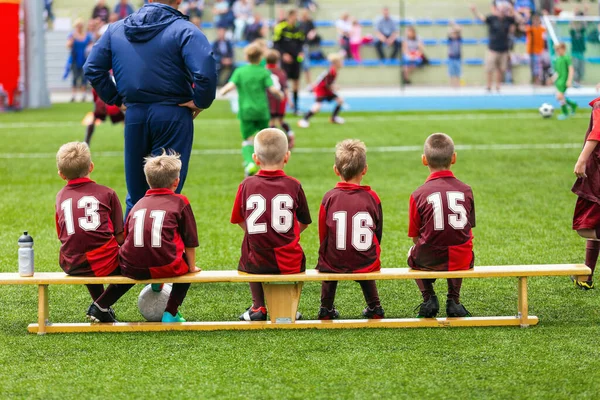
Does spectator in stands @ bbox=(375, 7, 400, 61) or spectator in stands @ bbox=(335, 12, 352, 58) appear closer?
spectator in stands @ bbox=(375, 7, 400, 61)

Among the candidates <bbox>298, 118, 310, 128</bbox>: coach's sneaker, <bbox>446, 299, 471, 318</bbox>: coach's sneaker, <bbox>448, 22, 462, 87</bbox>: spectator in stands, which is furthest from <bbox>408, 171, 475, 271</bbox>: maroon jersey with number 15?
<bbox>448, 22, 462, 87</bbox>: spectator in stands

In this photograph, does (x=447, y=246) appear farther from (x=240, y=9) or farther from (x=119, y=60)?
(x=240, y=9)

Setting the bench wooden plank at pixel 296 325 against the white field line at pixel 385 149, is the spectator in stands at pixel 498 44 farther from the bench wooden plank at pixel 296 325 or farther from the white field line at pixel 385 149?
the bench wooden plank at pixel 296 325

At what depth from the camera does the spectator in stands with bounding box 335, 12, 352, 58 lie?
31.0m

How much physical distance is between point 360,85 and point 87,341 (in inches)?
1039

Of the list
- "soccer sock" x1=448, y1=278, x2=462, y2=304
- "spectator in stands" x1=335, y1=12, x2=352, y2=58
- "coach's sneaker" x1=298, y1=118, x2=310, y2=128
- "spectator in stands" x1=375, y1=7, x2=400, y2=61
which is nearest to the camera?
"soccer sock" x1=448, y1=278, x2=462, y2=304

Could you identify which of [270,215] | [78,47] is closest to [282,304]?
[270,215]

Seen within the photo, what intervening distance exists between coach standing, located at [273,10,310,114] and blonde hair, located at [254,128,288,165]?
55.1 feet

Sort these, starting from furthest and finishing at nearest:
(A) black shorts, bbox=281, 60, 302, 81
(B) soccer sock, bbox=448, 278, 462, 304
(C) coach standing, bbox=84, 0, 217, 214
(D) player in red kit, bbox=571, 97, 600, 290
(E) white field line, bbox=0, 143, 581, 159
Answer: (A) black shorts, bbox=281, 60, 302, 81 < (E) white field line, bbox=0, 143, 581, 159 < (D) player in red kit, bbox=571, 97, 600, 290 < (C) coach standing, bbox=84, 0, 217, 214 < (B) soccer sock, bbox=448, 278, 462, 304

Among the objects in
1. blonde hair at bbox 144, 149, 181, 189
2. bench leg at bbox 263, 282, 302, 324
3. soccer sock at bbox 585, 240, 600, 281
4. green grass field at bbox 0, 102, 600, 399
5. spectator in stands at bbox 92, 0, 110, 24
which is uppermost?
spectator in stands at bbox 92, 0, 110, 24

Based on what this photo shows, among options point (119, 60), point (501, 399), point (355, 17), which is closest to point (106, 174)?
point (119, 60)

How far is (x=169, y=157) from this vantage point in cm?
579

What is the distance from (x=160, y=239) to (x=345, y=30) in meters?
26.2

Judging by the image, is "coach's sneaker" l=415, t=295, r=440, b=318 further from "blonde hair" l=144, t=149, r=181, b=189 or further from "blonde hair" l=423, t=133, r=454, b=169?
"blonde hair" l=144, t=149, r=181, b=189
